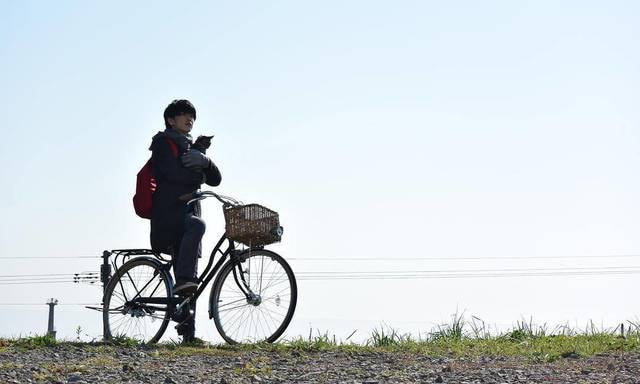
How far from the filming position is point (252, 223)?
29.6ft

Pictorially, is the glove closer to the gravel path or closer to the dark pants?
the dark pants

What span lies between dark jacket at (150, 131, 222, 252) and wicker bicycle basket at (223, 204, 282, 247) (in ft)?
1.45

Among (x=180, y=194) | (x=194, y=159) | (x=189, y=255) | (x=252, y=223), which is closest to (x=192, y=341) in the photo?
(x=189, y=255)

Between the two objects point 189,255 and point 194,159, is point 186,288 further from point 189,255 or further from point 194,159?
point 194,159

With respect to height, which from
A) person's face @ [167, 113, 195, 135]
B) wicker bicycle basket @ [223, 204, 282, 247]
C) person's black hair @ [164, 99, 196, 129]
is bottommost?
wicker bicycle basket @ [223, 204, 282, 247]

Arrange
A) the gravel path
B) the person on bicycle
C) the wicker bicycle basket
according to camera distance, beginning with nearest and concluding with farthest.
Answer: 1. the gravel path
2. the wicker bicycle basket
3. the person on bicycle

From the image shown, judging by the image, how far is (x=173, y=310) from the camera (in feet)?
30.6

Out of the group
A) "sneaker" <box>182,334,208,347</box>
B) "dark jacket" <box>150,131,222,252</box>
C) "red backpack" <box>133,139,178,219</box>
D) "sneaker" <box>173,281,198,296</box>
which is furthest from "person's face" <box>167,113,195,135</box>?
"sneaker" <box>182,334,208,347</box>

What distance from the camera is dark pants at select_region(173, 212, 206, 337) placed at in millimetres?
9047

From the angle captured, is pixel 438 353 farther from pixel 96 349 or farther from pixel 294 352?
pixel 96 349

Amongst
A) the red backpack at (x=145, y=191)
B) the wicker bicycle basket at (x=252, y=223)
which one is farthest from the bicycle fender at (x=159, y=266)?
the wicker bicycle basket at (x=252, y=223)

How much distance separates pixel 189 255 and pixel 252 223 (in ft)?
2.10

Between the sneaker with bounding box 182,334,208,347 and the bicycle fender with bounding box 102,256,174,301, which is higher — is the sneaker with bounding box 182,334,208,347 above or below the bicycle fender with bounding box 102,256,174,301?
below

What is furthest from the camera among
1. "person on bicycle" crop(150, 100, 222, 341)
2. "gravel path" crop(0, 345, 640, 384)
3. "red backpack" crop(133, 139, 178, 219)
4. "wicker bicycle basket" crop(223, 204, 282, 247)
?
"red backpack" crop(133, 139, 178, 219)
